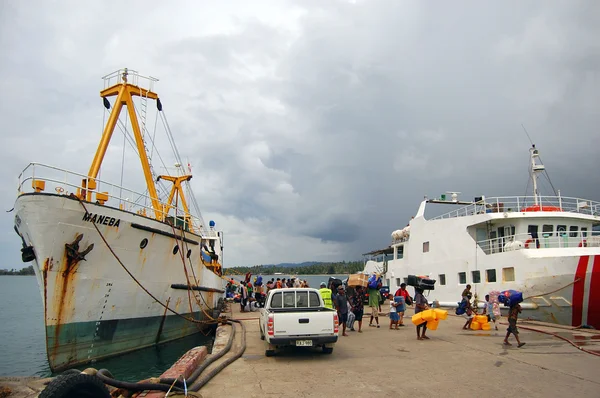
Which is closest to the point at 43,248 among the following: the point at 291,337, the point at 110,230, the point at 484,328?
the point at 110,230

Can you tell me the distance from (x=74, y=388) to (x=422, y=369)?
19.7ft

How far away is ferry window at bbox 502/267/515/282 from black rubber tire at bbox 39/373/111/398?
1523 centimetres

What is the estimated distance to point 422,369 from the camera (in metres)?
8.06

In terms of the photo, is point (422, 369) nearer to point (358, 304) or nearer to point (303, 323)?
point (303, 323)

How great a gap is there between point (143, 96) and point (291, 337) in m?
13.2

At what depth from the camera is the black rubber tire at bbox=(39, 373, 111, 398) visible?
4.50 metres

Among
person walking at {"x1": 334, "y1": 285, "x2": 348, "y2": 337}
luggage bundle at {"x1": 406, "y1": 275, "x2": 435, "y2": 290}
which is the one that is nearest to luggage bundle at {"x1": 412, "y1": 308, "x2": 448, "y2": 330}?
luggage bundle at {"x1": 406, "y1": 275, "x2": 435, "y2": 290}

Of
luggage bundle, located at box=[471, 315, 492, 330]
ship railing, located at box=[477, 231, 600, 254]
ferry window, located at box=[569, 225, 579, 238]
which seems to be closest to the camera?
luggage bundle, located at box=[471, 315, 492, 330]

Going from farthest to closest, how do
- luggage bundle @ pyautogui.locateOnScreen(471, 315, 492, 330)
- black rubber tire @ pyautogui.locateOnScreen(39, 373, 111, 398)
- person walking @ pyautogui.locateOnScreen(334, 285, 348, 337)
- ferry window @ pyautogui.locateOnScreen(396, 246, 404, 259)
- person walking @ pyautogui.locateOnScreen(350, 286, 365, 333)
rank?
ferry window @ pyautogui.locateOnScreen(396, 246, 404, 259)
luggage bundle @ pyautogui.locateOnScreen(471, 315, 492, 330)
person walking @ pyautogui.locateOnScreen(350, 286, 365, 333)
person walking @ pyautogui.locateOnScreen(334, 285, 348, 337)
black rubber tire @ pyautogui.locateOnScreen(39, 373, 111, 398)

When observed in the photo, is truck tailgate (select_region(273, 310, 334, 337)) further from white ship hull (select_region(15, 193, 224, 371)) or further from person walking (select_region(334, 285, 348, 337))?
white ship hull (select_region(15, 193, 224, 371))

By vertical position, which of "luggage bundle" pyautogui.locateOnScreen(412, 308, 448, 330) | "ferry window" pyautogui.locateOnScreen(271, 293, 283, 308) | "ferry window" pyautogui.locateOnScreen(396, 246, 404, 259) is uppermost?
"ferry window" pyautogui.locateOnScreen(396, 246, 404, 259)

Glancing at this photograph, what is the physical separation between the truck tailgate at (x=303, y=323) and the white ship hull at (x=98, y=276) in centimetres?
623

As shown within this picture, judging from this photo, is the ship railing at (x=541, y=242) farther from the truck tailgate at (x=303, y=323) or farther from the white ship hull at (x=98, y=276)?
the white ship hull at (x=98, y=276)

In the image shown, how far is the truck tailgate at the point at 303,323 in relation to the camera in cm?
894
